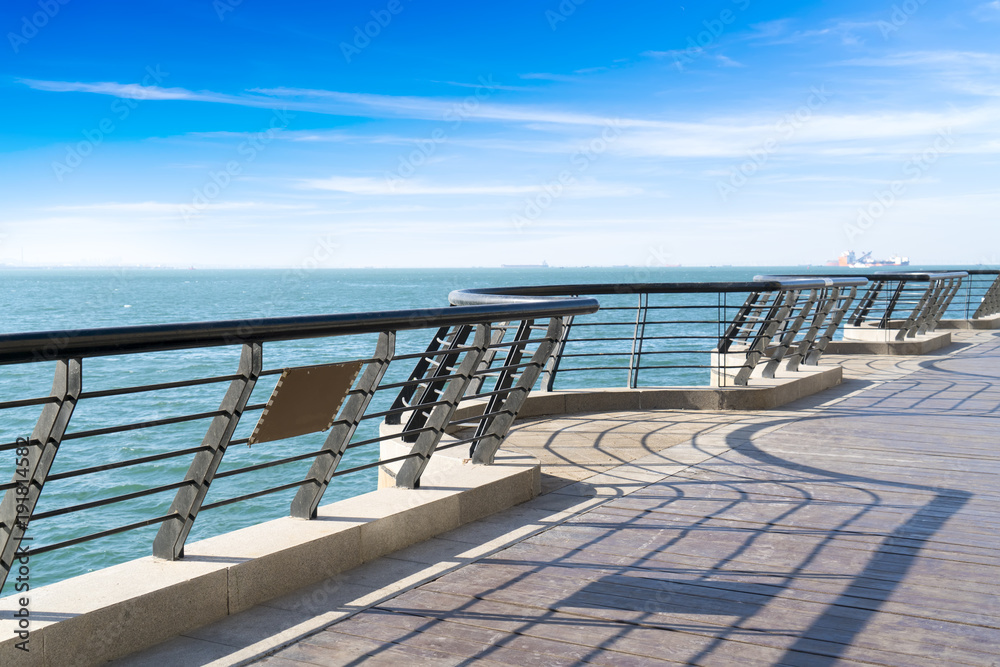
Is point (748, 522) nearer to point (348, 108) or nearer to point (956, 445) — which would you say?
point (956, 445)

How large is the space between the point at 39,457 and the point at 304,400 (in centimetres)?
93

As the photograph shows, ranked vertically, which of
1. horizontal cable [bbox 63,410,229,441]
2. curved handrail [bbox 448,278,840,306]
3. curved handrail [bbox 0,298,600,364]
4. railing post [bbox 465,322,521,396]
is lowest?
horizontal cable [bbox 63,410,229,441]

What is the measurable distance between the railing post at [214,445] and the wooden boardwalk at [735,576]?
616mm

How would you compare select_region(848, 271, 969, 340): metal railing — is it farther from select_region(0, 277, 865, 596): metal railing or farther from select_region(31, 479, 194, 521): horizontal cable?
select_region(31, 479, 194, 521): horizontal cable

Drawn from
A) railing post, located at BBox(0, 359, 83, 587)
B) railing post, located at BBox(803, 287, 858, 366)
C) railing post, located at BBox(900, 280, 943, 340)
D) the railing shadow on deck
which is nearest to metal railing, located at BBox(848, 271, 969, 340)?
railing post, located at BBox(900, 280, 943, 340)

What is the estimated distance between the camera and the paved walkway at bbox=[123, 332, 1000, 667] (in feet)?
8.44

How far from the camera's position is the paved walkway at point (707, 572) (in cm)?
257

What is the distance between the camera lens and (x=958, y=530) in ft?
12.6

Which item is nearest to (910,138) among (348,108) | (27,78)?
(348,108)

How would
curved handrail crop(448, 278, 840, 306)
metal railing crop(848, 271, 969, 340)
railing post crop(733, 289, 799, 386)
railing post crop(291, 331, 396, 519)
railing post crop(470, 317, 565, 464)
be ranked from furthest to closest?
metal railing crop(848, 271, 969, 340)
railing post crop(733, 289, 799, 386)
curved handrail crop(448, 278, 840, 306)
railing post crop(470, 317, 565, 464)
railing post crop(291, 331, 396, 519)

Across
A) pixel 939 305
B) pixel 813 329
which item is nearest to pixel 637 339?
pixel 813 329

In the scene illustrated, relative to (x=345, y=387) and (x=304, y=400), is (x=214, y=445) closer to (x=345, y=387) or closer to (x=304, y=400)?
(x=304, y=400)

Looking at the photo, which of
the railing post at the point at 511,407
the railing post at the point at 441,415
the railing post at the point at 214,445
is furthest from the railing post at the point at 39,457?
the railing post at the point at 511,407

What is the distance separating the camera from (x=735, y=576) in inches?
127
